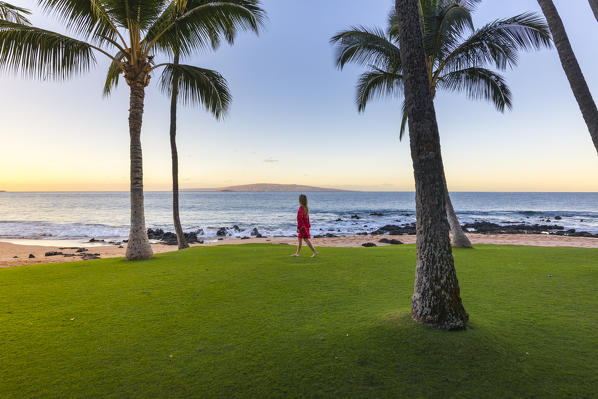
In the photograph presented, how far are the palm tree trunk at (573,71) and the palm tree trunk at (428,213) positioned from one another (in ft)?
14.5

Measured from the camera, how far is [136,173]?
8.98m

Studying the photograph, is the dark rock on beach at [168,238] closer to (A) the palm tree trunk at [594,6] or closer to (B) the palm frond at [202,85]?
(B) the palm frond at [202,85]

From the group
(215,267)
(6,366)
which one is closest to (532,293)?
(215,267)

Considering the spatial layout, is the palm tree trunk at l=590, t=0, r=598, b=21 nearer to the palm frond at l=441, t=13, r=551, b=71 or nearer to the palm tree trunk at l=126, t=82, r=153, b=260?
the palm frond at l=441, t=13, r=551, b=71

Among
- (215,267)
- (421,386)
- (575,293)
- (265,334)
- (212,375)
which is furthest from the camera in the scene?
(215,267)

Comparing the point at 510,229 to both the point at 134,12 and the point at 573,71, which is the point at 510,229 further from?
the point at 134,12

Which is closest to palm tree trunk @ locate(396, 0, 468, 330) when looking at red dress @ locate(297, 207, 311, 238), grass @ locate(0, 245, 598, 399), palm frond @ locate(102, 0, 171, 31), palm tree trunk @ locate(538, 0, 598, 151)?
grass @ locate(0, 245, 598, 399)

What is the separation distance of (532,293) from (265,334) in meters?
4.75

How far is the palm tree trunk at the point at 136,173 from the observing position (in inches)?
352

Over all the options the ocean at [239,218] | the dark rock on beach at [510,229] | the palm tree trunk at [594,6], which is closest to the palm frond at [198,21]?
the palm tree trunk at [594,6]

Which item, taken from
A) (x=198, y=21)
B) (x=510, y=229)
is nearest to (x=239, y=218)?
(x=510, y=229)

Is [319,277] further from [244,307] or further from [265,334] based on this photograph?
[265,334]

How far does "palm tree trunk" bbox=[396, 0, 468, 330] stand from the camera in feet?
11.7

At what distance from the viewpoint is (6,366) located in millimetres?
3006
